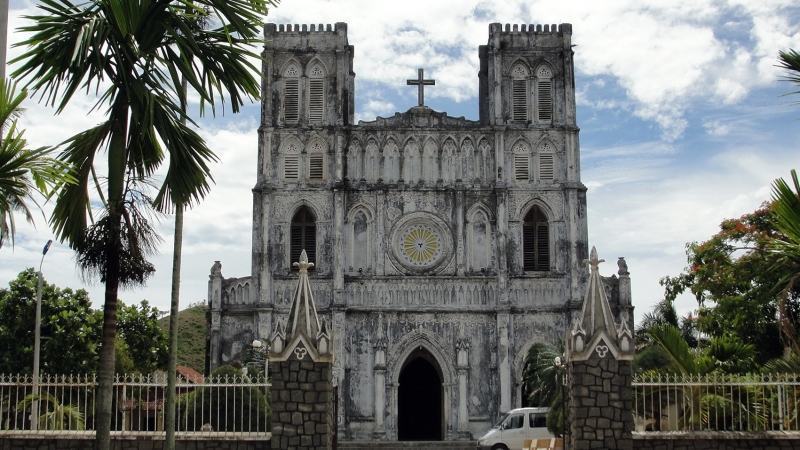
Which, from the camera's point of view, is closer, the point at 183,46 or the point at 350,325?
the point at 183,46

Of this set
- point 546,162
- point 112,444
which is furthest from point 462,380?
point 112,444

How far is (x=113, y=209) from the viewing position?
13891 mm

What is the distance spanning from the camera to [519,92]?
37.0 meters

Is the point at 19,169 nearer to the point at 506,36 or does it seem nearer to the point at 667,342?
the point at 667,342

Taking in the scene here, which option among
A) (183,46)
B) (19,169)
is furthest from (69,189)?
(19,169)

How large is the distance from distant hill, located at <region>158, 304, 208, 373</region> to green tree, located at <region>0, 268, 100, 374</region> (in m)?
22.3

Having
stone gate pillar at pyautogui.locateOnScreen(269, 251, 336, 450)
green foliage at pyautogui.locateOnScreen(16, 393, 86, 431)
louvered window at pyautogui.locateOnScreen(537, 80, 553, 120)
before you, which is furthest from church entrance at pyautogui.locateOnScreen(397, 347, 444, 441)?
stone gate pillar at pyautogui.locateOnScreen(269, 251, 336, 450)

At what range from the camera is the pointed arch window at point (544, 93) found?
121 feet

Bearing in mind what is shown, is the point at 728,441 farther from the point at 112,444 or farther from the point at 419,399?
the point at 419,399

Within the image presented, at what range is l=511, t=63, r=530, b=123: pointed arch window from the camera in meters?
36.8

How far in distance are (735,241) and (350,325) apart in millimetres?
13002

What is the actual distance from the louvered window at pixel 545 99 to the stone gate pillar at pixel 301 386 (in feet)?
72.7

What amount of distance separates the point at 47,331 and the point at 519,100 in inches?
719

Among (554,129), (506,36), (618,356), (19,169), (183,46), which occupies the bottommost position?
(618,356)
